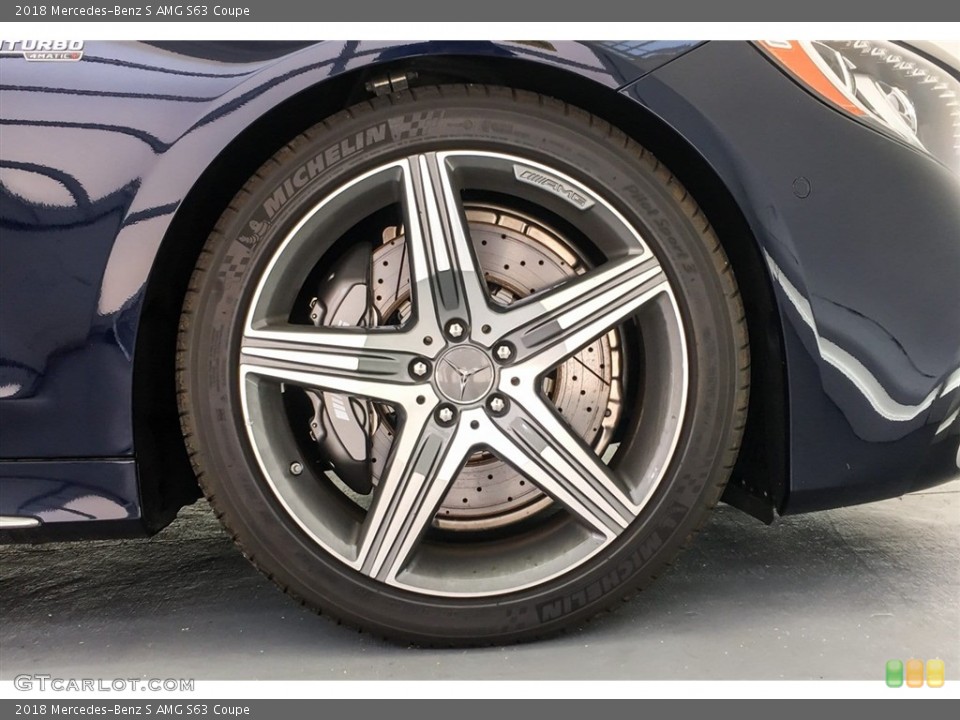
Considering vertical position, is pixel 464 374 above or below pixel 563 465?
above

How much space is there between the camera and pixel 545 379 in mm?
1666

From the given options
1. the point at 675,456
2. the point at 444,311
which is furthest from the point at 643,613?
the point at 444,311

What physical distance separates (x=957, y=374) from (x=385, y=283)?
3.70 ft

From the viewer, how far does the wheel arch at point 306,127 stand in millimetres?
1441

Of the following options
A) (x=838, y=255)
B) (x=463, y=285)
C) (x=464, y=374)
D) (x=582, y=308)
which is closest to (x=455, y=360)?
(x=464, y=374)

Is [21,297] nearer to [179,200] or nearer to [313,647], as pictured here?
[179,200]

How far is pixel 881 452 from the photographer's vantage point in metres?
1.52

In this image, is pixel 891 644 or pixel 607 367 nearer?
pixel 891 644

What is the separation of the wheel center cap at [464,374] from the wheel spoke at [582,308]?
0.07m

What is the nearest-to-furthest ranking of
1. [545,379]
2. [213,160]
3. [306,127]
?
[213,160] → [306,127] → [545,379]

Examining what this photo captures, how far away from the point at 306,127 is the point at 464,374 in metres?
0.56

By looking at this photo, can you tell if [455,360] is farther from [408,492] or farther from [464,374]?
[408,492]

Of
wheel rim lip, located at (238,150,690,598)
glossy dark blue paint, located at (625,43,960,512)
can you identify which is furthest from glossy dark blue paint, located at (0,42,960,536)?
wheel rim lip, located at (238,150,690,598)

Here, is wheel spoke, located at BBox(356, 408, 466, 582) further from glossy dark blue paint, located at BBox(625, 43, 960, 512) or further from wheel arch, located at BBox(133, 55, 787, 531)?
glossy dark blue paint, located at BBox(625, 43, 960, 512)
